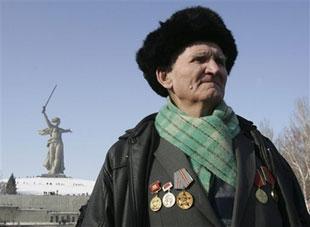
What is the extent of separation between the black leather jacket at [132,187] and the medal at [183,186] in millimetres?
182

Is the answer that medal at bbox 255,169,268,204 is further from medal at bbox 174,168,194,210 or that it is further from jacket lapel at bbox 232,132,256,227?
medal at bbox 174,168,194,210

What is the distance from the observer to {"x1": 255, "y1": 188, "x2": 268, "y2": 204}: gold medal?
262 cm

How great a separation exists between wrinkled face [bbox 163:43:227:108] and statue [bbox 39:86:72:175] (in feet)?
174

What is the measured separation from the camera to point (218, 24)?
3.01 meters

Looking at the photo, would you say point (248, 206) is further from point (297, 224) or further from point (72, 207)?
point (72, 207)

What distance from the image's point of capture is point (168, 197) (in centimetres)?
262

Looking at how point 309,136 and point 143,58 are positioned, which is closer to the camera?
point 143,58

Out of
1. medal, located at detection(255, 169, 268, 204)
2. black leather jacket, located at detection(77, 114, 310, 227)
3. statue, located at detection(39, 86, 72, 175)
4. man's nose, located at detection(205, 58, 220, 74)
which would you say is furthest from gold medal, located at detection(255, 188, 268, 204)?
statue, located at detection(39, 86, 72, 175)

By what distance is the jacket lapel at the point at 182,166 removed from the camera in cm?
247

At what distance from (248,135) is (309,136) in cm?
2463

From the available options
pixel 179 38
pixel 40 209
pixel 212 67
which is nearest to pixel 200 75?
pixel 212 67

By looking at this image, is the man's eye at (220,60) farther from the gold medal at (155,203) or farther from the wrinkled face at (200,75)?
the gold medal at (155,203)

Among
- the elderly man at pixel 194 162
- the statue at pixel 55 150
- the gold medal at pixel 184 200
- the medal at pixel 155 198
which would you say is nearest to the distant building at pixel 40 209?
the statue at pixel 55 150

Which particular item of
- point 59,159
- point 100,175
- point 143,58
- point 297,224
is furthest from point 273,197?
point 59,159
